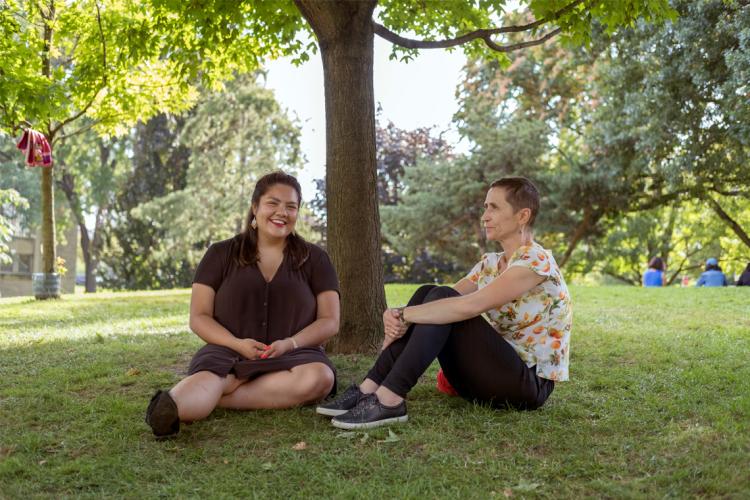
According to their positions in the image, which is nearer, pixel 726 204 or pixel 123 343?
pixel 123 343

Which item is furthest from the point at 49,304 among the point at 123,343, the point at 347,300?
→ the point at 347,300

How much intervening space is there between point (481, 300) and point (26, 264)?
127ft

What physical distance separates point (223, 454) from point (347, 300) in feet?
8.54

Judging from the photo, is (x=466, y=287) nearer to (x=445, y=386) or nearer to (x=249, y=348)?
(x=445, y=386)

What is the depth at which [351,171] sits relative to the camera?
598 cm

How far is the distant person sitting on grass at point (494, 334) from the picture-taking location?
3.86 m

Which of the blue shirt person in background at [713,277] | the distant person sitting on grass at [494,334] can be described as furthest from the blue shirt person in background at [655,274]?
the distant person sitting on grass at [494,334]

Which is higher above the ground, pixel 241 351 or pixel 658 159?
pixel 658 159

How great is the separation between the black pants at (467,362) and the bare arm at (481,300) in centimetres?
7

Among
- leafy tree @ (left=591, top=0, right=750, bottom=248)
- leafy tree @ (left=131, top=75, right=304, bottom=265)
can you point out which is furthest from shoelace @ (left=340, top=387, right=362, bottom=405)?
leafy tree @ (left=131, top=75, right=304, bottom=265)

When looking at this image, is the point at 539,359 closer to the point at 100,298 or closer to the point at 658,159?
the point at 100,298

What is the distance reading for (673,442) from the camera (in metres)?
3.59

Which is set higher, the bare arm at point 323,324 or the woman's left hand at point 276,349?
the bare arm at point 323,324

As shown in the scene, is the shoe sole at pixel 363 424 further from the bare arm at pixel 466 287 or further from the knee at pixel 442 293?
the bare arm at pixel 466 287
